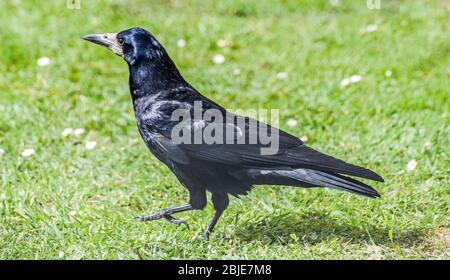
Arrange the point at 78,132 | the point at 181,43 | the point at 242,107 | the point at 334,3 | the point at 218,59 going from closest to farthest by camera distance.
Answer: the point at 78,132 < the point at 242,107 < the point at 218,59 < the point at 181,43 < the point at 334,3

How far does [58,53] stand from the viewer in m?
7.00

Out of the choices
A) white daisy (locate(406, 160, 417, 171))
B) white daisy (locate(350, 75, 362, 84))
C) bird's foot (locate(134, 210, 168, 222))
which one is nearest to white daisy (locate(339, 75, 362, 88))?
white daisy (locate(350, 75, 362, 84))

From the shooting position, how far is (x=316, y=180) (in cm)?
367

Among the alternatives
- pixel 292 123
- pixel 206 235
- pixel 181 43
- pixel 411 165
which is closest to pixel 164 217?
pixel 206 235

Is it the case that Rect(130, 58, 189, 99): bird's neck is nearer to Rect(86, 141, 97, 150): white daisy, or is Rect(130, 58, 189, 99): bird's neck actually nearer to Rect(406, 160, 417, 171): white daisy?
Rect(86, 141, 97, 150): white daisy

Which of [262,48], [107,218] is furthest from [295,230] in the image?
[262,48]

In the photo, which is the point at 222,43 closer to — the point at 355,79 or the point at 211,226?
the point at 355,79

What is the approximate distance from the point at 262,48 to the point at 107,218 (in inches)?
131

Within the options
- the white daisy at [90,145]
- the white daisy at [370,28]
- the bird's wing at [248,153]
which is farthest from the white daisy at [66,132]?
the white daisy at [370,28]

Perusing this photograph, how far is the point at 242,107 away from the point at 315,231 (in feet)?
7.07

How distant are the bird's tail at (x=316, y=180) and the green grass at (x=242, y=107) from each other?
372mm

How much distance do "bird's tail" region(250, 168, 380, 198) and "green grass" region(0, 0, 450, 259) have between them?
1.22ft

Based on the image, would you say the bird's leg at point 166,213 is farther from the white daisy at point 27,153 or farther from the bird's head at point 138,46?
the white daisy at point 27,153

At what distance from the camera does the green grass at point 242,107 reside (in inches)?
160
